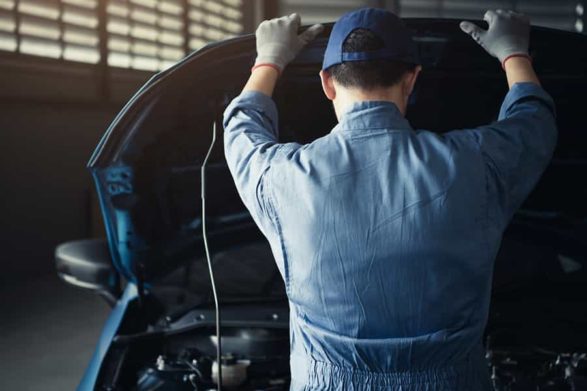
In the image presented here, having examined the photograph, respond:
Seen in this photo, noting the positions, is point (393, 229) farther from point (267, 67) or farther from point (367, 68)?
point (267, 67)

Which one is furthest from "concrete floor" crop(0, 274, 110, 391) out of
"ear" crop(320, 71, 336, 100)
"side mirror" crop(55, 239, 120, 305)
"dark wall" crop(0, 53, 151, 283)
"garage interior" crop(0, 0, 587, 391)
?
"ear" crop(320, 71, 336, 100)

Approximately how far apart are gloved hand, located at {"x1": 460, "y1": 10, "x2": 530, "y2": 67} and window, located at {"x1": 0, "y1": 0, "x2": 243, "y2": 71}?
3.86 metres

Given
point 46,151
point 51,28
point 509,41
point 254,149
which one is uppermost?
point 51,28

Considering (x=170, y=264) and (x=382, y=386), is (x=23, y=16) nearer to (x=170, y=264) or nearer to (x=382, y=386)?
(x=170, y=264)

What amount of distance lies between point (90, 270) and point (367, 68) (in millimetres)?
984

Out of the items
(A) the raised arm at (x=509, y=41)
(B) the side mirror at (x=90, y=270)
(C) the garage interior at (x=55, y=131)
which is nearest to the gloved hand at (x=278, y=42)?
(A) the raised arm at (x=509, y=41)

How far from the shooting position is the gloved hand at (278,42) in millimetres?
1282

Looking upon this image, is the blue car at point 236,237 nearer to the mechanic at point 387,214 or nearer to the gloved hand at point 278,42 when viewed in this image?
the gloved hand at point 278,42

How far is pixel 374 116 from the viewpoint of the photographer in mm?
1061

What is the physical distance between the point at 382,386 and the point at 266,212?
1.17 ft

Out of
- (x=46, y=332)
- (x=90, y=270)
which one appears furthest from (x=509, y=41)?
(x=46, y=332)

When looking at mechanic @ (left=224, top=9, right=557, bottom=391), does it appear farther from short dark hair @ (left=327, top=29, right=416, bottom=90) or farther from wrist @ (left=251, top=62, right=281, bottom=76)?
wrist @ (left=251, top=62, right=281, bottom=76)

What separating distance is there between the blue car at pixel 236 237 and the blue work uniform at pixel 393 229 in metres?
0.42

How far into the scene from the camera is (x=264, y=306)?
175 cm
